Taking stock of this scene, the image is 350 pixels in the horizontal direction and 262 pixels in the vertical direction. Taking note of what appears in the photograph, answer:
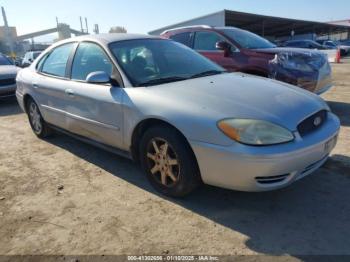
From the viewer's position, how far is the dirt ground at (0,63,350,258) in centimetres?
279

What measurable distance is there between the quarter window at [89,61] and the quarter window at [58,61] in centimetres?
27

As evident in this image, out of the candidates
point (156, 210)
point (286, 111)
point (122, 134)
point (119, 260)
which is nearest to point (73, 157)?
point (122, 134)

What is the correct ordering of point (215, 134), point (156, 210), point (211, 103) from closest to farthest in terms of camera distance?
point (215, 134)
point (211, 103)
point (156, 210)

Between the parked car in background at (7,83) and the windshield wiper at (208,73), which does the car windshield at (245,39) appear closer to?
the windshield wiper at (208,73)

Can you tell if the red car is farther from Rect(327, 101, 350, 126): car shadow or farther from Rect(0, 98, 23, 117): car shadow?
Rect(0, 98, 23, 117): car shadow

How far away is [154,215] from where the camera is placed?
10.7 feet

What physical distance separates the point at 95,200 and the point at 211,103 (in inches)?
61.2

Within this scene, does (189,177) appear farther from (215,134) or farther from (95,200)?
(95,200)

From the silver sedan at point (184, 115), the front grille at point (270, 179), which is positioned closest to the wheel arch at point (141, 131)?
the silver sedan at point (184, 115)

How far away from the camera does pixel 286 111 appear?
308 centimetres

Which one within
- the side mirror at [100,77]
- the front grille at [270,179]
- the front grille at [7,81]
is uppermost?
the side mirror at [100,77]

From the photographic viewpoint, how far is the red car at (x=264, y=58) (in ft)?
20.7

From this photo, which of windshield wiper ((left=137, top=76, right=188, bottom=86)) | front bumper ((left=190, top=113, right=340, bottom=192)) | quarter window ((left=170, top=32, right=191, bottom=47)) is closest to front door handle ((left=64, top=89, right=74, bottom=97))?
windshield wiper ((left=137, top=76, right=188, bottom=86))

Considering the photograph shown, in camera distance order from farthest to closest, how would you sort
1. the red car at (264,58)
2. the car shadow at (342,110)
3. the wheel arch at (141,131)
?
the red car at (264,58)
the car shadow at (342,110)
the wheel arch at (141,131)
